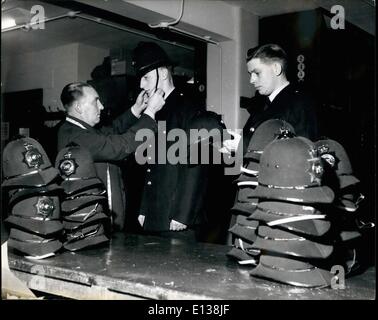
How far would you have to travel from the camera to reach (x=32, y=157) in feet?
5.76

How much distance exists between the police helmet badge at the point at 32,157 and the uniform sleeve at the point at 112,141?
811mm

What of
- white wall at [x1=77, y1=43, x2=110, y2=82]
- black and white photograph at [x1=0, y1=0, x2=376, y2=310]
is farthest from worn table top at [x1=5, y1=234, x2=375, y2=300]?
white wall at [x1=77, y1=43, x2=110, y2=82]

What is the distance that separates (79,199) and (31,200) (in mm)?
218

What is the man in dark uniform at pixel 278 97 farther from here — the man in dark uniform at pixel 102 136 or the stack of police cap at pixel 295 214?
the stack of police cap at pixel 295 214

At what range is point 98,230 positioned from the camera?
1993 mm

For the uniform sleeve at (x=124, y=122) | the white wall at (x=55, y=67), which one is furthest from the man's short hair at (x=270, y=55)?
the white wall at (x=55, y=67)

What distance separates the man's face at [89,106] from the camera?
9.27ft

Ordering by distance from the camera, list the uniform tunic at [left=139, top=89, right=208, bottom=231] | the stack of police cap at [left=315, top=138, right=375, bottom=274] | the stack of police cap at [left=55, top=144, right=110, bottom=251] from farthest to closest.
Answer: the uniform tunic at [left=139, top=89, right=208, bottom=231] → the stack of police cap at [left=55, top=144, right=110, bottom=251] → the stack of police cap at [left=315, top=138, right=375, bottom=274]

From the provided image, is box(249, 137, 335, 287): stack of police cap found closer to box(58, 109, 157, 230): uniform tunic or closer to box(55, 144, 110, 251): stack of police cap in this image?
box(55, 144, 110, 251): stack of police cap

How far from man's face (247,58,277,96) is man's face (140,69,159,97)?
2.25 feet

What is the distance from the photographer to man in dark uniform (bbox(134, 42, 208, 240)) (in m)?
2.74
